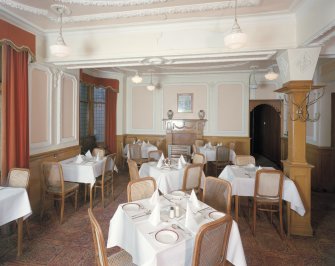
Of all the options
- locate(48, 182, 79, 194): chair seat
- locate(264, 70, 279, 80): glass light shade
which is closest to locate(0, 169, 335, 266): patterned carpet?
locate(48, 182, 79, 194): chair seat

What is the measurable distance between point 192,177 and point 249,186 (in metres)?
0.91

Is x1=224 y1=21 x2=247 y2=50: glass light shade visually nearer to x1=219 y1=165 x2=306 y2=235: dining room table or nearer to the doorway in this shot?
x1=219 y1=165 x2=306 y2=235: dining room table

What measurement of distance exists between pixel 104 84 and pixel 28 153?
408 centimetres

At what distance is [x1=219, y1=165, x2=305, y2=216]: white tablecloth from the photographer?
314cm

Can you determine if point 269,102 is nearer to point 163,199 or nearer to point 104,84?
point 104,84

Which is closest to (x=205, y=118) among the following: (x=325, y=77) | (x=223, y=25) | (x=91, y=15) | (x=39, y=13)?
(x=325, y=77)

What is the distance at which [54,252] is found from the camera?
108 inches

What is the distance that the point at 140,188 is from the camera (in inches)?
104

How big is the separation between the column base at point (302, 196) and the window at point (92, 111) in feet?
18.7

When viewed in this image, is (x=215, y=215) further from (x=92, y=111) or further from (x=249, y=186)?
(x=92, y=111)

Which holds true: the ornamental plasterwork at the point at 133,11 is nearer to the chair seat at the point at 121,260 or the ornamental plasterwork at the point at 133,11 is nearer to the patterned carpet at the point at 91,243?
the chair seat at the point at 121,260

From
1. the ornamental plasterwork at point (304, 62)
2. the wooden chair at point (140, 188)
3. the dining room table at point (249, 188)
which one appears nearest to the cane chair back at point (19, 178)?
the wooden chair at point (140, 188)

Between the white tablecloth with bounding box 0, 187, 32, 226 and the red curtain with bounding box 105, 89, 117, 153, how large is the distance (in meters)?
4.65

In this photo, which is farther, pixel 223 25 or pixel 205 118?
pixel 205 118
